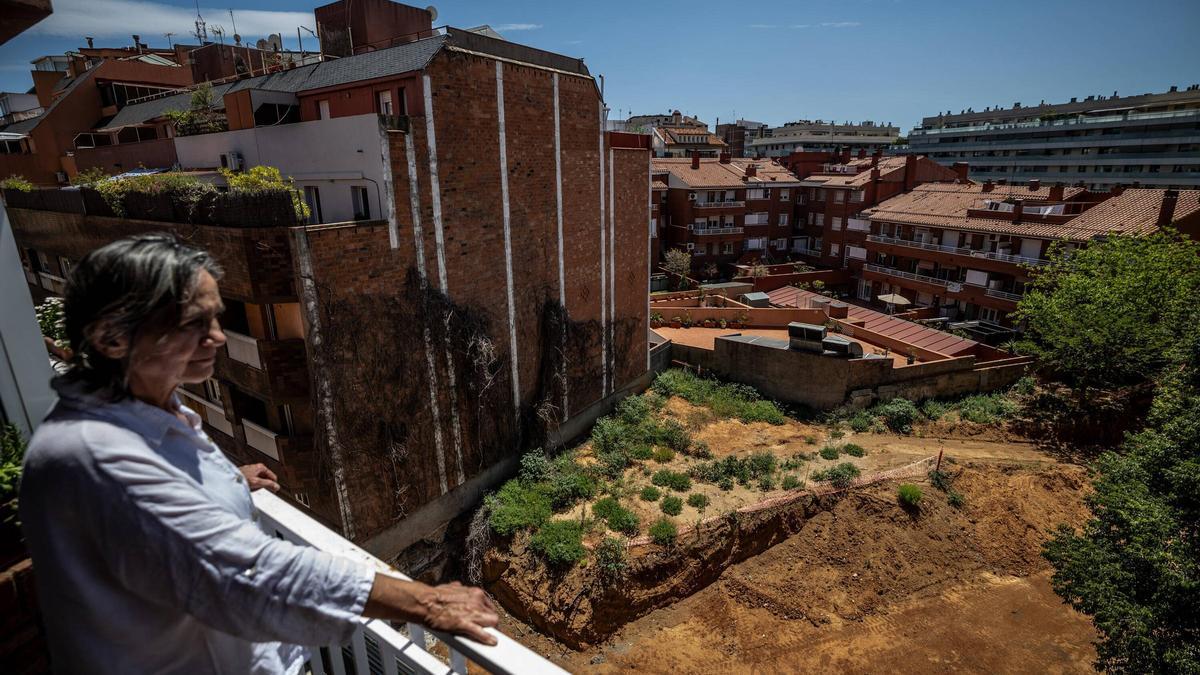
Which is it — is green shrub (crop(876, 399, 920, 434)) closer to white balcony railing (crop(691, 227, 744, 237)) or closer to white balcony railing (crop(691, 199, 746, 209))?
white balcony railing (crop(691, 227, 744, 237))

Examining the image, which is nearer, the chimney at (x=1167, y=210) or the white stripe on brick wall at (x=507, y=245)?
the white stripe on brick wall at (x=507, y=245)

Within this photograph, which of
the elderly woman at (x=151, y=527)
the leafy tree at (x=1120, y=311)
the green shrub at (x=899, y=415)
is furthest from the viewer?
the green shrub at (x=899, y=415)

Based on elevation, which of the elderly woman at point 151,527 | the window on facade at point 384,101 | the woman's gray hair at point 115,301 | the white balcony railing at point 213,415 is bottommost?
the white balcony railing at point 213,415

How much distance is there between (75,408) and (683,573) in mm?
16697

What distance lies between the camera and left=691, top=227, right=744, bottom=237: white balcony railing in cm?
4434

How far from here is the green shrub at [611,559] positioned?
15586mm

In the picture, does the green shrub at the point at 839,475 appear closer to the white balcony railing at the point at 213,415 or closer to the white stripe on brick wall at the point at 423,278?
the white stripe on brick wall at the point at 423,278

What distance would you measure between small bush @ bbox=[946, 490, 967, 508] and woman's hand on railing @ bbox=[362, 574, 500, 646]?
21.5 metres

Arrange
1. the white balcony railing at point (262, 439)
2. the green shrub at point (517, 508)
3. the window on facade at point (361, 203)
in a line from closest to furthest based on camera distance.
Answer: the white balcony railing at point (262, 439), the window on facade at point (361, 203), the green shrub at point (517, 508)

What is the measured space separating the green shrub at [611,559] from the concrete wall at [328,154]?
10.5 metres

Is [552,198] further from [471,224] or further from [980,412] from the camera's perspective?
[980,412]

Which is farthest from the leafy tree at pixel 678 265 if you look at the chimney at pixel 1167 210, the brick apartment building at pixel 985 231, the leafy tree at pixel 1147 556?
the leafy tree at pixel 1147 556

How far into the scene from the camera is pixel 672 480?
18.8 meters

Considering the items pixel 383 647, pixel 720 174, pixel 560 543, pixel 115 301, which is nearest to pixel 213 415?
pixel 560 543
